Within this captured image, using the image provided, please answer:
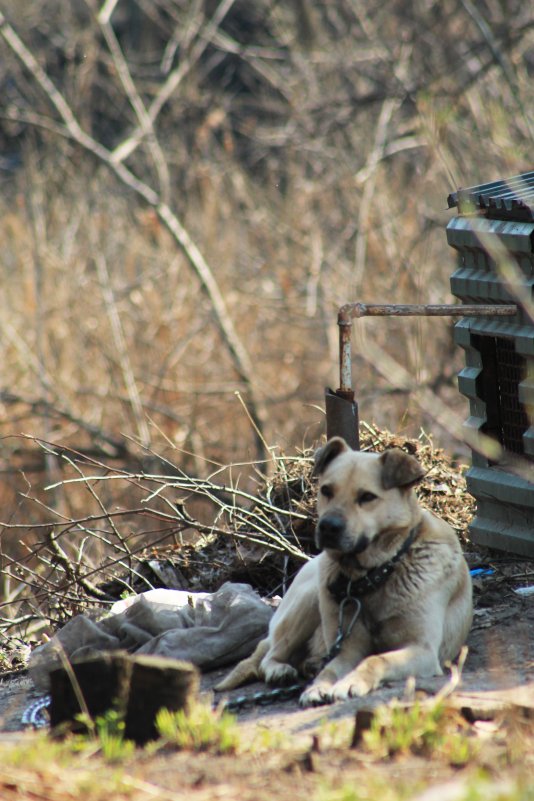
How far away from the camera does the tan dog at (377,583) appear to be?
4.90 metres

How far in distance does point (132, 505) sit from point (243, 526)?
19.6 ft

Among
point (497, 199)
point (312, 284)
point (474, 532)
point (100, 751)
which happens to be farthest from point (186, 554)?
point (312, 284)

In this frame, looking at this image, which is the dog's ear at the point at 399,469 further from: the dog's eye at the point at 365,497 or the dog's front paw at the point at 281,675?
the dog's front paw at the point at 281,675

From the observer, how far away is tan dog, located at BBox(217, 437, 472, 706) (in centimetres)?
490

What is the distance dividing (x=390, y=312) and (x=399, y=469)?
1.30 m

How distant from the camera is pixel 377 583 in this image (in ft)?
16.7

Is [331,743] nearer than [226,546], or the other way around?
[331,743]

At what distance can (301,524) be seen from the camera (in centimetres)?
727

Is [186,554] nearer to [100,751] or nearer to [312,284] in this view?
[100,751]

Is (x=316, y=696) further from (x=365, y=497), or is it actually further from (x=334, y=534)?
(x=365, y=497)

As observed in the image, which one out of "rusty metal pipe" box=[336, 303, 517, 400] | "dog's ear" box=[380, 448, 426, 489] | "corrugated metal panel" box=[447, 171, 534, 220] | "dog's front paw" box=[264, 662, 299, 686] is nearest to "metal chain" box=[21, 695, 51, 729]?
"dog's front paw" box=[264, 662, 299, 686]

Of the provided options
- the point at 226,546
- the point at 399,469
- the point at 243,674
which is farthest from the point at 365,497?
the point at 226,546

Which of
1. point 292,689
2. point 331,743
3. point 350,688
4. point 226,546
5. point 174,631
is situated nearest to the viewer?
point 331,743

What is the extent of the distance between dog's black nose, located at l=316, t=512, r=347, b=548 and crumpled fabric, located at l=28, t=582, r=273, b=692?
1180mm
